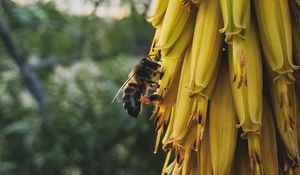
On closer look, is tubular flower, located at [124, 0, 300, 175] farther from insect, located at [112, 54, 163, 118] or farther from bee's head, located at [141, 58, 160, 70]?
insect, located at [112, 54, 163, 118]

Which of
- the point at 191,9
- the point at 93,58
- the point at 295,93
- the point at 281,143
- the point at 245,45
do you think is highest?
the point at 93,58

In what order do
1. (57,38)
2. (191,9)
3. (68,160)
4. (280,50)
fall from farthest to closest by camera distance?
1. (57,38)
2. (68,160)
3. (191,9)
4. (280,50)

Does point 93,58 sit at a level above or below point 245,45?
above

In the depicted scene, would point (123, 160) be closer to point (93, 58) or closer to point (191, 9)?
point (93, 58)

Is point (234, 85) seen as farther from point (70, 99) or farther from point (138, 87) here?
point (70, 99)

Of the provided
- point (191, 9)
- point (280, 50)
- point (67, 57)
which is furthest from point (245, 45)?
point (67, 57)

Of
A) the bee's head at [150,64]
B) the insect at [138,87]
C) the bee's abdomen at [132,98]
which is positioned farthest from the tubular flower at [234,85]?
the bee's abdomen at [132,98]

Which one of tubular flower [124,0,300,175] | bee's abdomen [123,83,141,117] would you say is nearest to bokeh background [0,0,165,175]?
bee's abdomen [123,83,141,117]

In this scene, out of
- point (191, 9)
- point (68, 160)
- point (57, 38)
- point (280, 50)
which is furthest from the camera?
point (57, 38)
